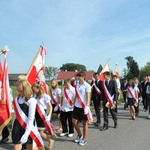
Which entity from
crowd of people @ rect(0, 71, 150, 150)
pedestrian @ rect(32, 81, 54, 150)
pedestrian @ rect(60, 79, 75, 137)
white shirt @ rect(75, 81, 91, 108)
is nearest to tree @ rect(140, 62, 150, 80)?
crowd of people @ rect(0, 71, 150, 150)

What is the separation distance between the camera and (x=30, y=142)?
13.2 feet

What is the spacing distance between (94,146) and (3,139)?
2.32 meters

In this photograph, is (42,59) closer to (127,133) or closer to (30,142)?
(127,133)

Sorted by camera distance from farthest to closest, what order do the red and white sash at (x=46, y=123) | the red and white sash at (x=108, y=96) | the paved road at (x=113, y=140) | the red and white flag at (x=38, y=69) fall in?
the red and white sash at (x=108, y=96), the red and white flag at (x=38, y=69), the paved road at (x=113, y=140), the red and white sash at (x=46, y=123)

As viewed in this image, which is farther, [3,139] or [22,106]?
[3,139]

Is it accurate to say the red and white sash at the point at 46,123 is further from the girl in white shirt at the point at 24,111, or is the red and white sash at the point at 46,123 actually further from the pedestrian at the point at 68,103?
the girl in white shirt at the point at 24,111

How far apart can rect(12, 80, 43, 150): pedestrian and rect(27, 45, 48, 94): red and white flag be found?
3084 mm

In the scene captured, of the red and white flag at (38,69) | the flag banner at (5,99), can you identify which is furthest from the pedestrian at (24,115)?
Answer: the red and white flag at (38,69)

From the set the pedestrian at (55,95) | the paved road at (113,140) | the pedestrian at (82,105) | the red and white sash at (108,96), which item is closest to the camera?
the paved road at (113,140)

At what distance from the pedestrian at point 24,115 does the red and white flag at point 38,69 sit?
308cm

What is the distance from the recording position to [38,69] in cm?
754

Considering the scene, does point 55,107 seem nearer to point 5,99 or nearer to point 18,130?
point 5,99

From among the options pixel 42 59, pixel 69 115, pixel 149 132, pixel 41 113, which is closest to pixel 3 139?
pixel 41 113

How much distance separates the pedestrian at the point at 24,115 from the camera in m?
3.84
